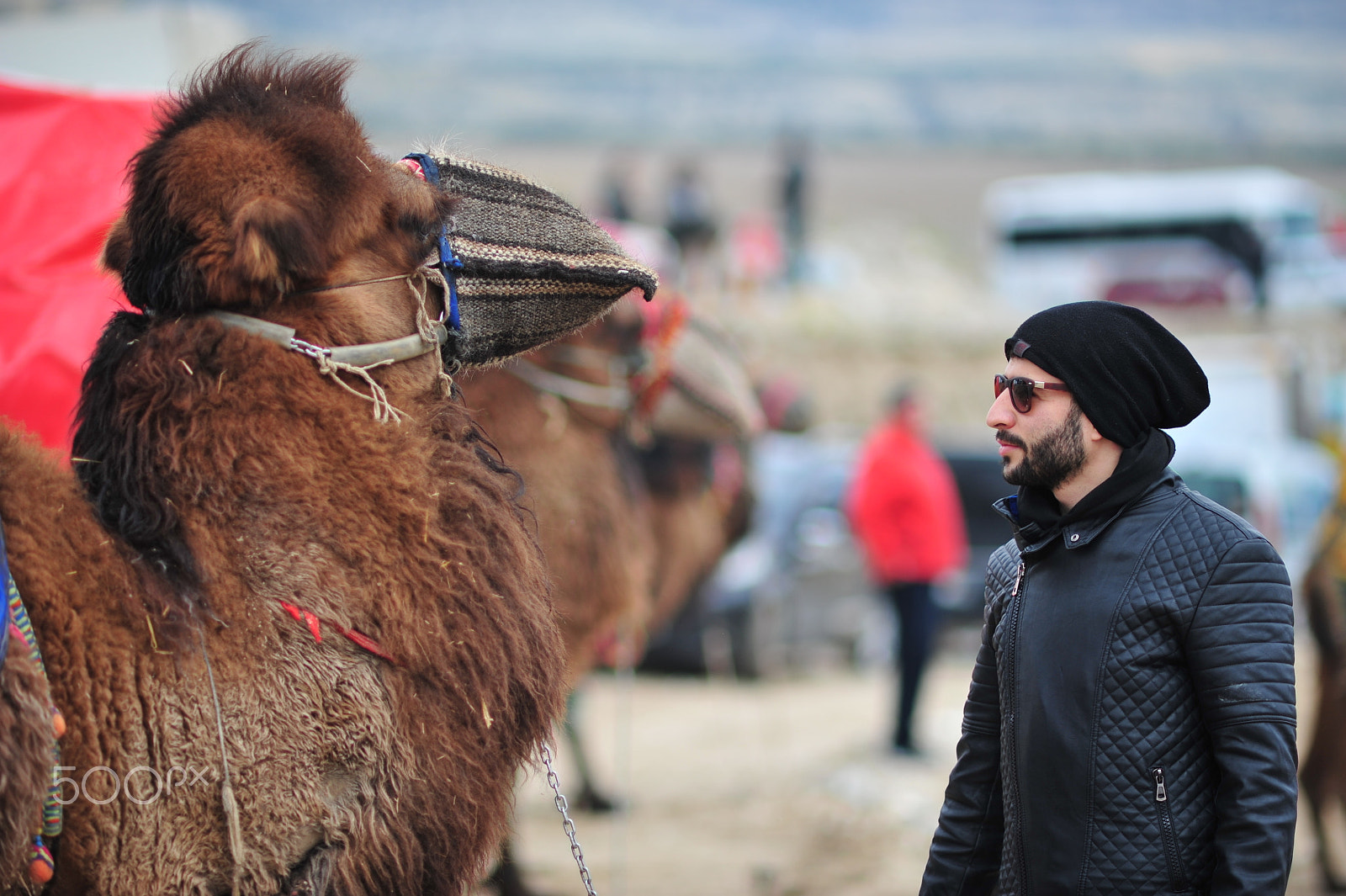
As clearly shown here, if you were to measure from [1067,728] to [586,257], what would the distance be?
119 cm

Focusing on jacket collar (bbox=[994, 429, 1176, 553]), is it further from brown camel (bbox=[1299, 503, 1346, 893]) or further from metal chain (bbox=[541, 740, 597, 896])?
brown camel (bbox=[1299, 503, 1346, 893])

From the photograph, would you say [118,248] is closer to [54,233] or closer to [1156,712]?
[1156,712]

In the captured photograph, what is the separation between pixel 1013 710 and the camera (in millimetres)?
2252

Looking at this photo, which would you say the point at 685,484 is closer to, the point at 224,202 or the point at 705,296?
the point at 224,202

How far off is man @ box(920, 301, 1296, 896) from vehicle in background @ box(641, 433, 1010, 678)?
26.0 feet

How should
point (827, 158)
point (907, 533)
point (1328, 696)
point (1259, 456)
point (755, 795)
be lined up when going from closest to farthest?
point (1328, 696) < point (755, 795) < point (907, 533) < point (1259, 456) < point (827, 158)

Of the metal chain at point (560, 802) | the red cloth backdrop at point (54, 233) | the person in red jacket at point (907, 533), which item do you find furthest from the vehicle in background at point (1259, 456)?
the red cloth backdrop at point (54, 233)

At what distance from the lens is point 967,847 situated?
94.5 inches

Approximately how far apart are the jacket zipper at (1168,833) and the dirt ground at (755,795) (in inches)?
147

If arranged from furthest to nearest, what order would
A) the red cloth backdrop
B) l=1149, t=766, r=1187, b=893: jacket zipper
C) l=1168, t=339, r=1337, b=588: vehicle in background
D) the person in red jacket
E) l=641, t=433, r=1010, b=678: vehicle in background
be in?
l=1168, t=339, r=1337, b=588: vehicle in background
l=641, t=433, r=1010, b=678: vehicle in background
the person in red jacket
the red cloth backdrop
l=1149, t=766, r=1187, b=893: jacket zipper

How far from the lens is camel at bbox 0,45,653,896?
1771 mm

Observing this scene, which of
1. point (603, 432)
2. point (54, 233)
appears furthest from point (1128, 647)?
point (54, 233)

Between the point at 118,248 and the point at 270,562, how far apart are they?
631mm

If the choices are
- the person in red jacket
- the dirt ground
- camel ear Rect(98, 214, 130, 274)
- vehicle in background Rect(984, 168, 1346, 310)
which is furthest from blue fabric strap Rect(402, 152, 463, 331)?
vehicle in background Rect(984, 168, 1346, 310)
